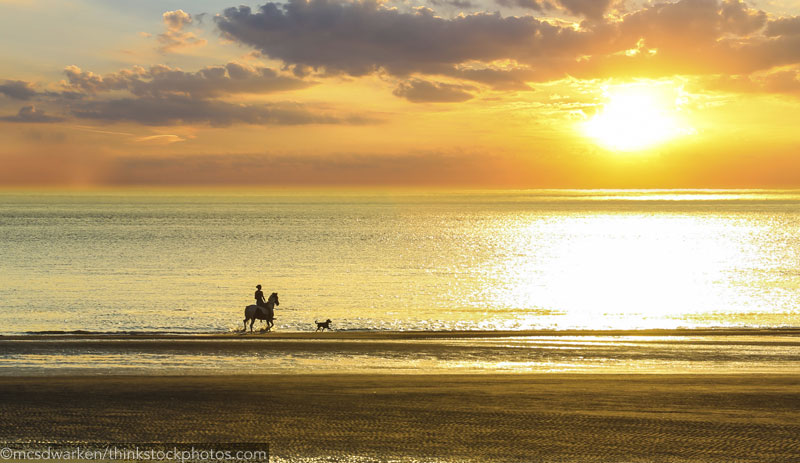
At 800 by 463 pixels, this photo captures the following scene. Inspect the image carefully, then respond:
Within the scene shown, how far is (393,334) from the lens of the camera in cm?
3350

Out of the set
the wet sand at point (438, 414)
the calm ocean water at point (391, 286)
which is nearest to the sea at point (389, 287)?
the calm ocean water at point (391, 286)

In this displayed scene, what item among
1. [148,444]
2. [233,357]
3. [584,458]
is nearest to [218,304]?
[233,357]

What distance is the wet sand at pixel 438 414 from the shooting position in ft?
45.9

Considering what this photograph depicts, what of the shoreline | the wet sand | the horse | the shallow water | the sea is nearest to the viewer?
the wet sand

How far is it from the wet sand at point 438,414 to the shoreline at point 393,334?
11.2 meters

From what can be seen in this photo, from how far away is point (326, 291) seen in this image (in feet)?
173

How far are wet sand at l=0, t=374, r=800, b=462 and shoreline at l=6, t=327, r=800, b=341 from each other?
36.6 ft

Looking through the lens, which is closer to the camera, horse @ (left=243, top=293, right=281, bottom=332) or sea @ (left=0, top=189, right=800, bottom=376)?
horse @ (left=243, top=293, right=281, bottom=332)

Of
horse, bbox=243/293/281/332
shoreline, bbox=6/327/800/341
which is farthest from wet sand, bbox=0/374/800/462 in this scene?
horse, bbox=243/293/281/332

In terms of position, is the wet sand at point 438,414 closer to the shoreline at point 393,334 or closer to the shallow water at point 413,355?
the shallow water at point 413,355

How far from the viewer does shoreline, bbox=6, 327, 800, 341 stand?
105ft

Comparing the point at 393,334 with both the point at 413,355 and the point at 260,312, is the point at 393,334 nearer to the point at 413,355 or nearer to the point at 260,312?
the point at 260,312

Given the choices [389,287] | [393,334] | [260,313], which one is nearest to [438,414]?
[393,334]

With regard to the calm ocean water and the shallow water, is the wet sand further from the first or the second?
the calm ocean water
